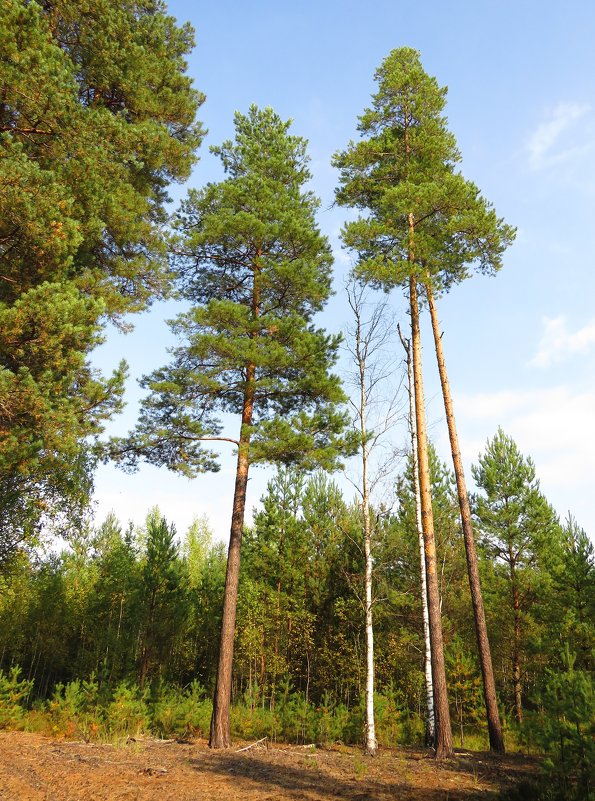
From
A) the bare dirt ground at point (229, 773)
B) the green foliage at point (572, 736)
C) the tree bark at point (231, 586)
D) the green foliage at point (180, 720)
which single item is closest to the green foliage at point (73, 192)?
the tree bark at point (231, 586)

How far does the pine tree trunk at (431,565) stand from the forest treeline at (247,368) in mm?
55

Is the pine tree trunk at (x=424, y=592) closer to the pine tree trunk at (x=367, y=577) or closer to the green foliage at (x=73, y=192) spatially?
the pine tree trunk at (x=367, y=577)

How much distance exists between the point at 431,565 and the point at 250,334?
684cm

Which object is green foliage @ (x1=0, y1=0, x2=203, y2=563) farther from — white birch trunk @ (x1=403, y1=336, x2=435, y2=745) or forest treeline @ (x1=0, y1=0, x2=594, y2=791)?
white birch trunk @ (x1=403, y1=336, x2=435, y2=745)

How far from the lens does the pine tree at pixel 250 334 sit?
11.7 metres

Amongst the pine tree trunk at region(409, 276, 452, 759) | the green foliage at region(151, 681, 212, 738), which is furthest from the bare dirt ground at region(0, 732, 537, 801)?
the green foliage at region(151, 681, 212, 738)

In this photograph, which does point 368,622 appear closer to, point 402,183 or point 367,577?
point 367,577

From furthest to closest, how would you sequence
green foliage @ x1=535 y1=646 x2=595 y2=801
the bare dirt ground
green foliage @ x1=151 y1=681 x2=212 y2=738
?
green foliage @ x1=151 y1=681 x2=212 y2=738 < the bare dirt ground < green foliage @ x1=535 y1=646 x2=595 y2=801

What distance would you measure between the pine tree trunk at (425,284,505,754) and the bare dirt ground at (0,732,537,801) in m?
0.77

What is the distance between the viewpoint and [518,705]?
58.5ft

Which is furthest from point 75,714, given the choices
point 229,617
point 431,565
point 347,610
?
point 347,610

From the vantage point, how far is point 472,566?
12141 mm

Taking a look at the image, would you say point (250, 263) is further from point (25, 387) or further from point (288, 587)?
point (288, 587)

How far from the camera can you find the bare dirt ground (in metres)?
6.57
